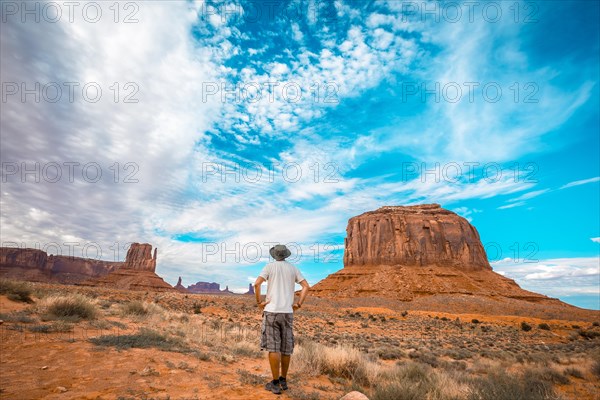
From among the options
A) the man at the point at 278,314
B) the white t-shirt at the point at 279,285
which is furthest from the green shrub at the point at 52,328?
the white t-shirt at the point at 279,285

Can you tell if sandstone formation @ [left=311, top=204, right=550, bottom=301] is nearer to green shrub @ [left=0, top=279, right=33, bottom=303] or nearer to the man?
green shrub @ [left=0, top=279, right=33, bottom=303]

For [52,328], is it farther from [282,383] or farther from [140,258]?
[140,258]

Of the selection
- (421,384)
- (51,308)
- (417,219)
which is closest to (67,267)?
(417,219)

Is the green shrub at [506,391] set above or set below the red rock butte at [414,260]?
below

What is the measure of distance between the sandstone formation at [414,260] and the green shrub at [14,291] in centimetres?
4924

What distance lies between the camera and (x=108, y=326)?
348 inches

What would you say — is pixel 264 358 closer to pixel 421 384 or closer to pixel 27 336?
pixel 421 384

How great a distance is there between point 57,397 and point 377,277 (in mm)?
62486

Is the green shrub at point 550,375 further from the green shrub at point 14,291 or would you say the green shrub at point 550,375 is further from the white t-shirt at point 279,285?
the green shrub at point 14,291

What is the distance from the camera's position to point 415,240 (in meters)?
73.5

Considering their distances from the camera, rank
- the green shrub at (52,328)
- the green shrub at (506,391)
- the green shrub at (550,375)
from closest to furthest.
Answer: the green shrub at (506,391)
the green shrub at (52,328)
the green shrub at (550,375)

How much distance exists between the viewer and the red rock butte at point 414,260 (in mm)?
55688

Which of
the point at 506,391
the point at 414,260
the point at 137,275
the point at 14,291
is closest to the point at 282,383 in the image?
the point at 506,391

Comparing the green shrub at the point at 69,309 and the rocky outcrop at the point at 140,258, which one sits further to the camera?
the rocky outcrop at the point at 140,258
